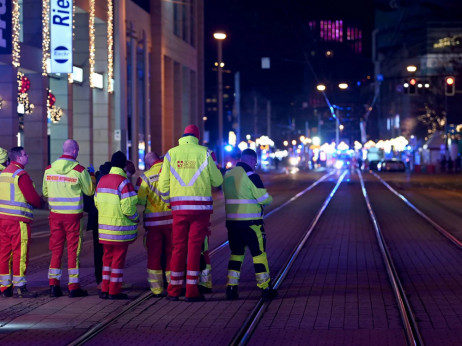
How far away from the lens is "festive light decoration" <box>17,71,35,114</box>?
3107cm

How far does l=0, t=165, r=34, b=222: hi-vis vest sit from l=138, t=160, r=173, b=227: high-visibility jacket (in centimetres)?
137

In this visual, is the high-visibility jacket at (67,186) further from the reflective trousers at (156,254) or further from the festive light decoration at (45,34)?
the festive light decoration at (45,34)

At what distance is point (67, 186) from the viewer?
10906 millimetres

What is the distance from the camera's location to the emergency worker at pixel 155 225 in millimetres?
10875

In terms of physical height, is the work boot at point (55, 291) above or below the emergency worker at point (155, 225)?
below

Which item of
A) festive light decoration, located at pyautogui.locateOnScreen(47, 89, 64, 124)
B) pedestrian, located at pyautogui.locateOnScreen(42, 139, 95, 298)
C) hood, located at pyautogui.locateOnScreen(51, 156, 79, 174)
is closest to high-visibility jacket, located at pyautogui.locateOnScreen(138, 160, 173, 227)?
pedestrian, located at pyautogui.locateOnScreen(42, 139, 95, 298)

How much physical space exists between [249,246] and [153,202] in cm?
123

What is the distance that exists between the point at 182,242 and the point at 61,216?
1.44 metres

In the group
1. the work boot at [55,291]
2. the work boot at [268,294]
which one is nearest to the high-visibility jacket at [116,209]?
the work boot at [55,291]

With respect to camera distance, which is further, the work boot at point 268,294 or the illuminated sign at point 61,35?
the illuminated sign at point 61,35

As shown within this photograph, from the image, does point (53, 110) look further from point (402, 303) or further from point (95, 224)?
point (402, 303)

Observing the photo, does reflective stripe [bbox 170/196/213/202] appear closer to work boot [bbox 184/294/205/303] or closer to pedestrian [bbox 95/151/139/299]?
pedestrian [bbox 95/151/139/299]

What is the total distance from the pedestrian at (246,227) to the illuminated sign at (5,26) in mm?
16341

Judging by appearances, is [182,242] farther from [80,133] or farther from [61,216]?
[80,133]
